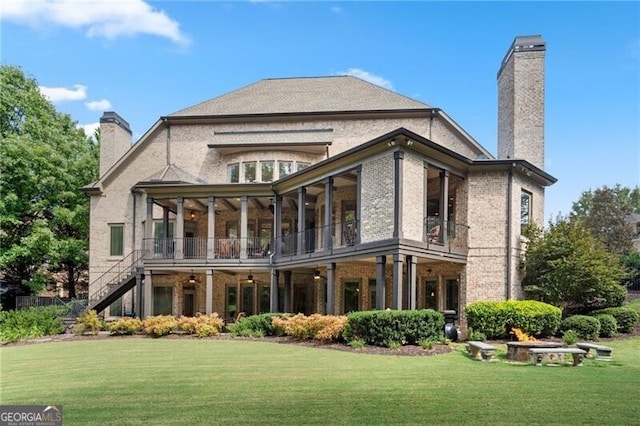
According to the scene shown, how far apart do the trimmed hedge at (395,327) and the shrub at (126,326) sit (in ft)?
30.6

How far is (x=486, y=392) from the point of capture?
8.02 metres

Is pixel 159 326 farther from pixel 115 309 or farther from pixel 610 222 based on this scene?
pixel 610 222

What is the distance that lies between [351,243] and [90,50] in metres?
11.1

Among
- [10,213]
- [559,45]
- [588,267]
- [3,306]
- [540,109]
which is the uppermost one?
[559,45]

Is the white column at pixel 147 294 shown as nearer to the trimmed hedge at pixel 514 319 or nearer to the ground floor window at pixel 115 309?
the ground floor window at pixel 115 309

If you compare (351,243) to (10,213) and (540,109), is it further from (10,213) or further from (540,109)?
(10,213)

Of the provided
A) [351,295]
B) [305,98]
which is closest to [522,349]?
[351,295]

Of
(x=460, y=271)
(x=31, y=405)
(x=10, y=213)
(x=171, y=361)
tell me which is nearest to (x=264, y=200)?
(x=460, y=271)

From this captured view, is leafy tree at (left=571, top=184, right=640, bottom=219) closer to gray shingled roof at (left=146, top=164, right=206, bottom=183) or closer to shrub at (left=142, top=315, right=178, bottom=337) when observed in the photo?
gray shingled roof at (left=146, top=164, right=206, bottom=183)

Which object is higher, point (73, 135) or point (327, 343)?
point (73, 135)

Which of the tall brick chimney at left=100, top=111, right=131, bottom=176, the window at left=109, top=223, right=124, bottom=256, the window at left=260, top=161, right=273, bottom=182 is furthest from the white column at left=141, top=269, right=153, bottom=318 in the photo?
the tall brick chimney at left=100, top=111, right=131, bottom=176

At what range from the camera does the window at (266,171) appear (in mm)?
24000

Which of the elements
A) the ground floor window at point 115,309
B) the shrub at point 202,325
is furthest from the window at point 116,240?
the shrub at point 202,325

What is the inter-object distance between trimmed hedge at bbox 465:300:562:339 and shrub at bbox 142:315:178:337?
10.8 metres
